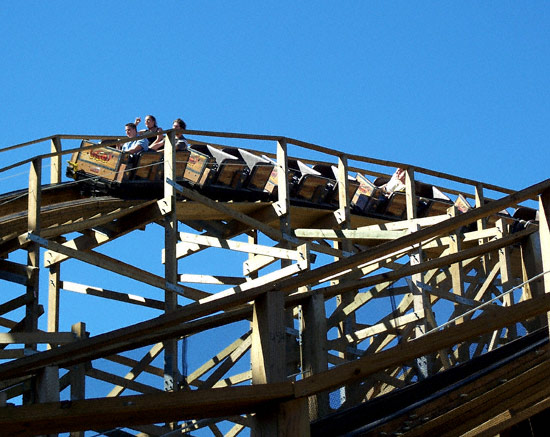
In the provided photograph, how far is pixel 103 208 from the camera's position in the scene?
14633 mm

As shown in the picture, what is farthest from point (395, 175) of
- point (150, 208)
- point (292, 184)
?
point (150, 208)

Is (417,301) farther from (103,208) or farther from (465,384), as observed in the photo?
(465,384)

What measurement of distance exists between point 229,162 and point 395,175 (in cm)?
380

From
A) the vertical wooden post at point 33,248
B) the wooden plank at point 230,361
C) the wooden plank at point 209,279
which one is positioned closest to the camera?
the vertical wooden post at point 33,248

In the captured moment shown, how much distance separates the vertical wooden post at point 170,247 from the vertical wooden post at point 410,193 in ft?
15.0

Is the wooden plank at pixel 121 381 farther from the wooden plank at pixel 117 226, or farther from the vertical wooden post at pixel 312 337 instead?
the vertical wooden post at pixel 312 337

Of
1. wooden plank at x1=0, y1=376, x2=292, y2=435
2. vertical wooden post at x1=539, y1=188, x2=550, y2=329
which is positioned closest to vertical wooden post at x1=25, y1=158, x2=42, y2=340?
vertical wooden post at x1=539, y1=188, x2=550, y2=329

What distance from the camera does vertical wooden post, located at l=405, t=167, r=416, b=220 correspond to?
17.4m

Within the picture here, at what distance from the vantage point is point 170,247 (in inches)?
540

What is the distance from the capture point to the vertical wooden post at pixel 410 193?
684 inches

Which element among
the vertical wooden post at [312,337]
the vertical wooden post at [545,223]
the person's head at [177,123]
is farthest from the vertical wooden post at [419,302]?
the vertical wooden post at [312,337]

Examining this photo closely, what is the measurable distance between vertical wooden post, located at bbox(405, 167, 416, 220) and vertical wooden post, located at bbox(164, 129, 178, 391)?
15.0 ft

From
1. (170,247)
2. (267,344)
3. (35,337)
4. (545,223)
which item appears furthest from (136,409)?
(170,247)

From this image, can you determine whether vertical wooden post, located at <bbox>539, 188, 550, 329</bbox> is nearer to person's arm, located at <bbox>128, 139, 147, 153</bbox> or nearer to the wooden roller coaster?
the wooden roller coaster
